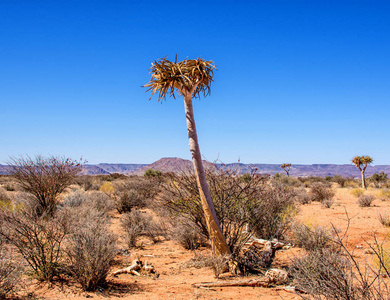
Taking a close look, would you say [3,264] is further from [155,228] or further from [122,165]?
[122,165]

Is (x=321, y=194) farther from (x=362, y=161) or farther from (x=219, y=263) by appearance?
(x=219, y=263)

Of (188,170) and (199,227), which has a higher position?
(188,170)

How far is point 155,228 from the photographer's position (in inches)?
433

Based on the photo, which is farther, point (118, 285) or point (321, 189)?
point (321, 189)

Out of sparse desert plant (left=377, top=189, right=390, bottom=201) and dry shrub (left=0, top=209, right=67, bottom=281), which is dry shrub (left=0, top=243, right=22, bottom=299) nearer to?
dry shrub (left=0, top=209, right=67, bottom=281)

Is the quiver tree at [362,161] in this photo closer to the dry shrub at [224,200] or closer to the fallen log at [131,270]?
the dry shrub at [224,200]

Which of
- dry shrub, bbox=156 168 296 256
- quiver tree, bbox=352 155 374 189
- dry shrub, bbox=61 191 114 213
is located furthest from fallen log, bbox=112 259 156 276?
quiver tree, bbox=352 155 374 189

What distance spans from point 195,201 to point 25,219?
3681 mm

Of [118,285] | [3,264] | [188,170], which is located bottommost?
[118,285]

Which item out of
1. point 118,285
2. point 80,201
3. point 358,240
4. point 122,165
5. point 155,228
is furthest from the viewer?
point 122,165

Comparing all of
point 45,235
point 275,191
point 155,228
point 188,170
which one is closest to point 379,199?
point 275,191

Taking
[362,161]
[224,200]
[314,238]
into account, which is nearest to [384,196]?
[362,161]

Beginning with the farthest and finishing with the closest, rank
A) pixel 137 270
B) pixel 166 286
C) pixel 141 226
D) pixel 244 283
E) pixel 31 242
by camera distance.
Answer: pixel 141 226
pixel 137 270
pixel 166 286
pixel 244 283
pixel 31 242

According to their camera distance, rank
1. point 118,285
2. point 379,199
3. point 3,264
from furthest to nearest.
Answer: point 379,199, point 118,285, point 3,264
